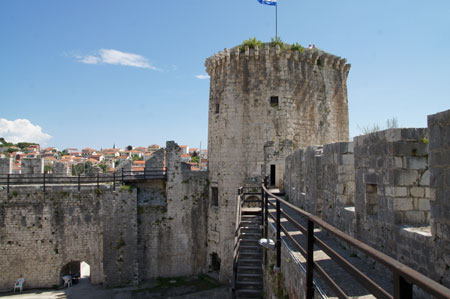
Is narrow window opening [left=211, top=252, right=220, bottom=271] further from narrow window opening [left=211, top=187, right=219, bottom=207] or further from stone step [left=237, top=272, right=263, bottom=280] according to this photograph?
stone step [left=237, top=272, right=263, bottom=280]

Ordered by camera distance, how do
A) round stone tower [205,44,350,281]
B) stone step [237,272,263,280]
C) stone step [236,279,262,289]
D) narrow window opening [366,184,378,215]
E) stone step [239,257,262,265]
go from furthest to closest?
round stone tower [205,44,350,281] → stone step [239,257,262,265] → stone step [237,272,263,280] → stone step [236,279,262,289] → narrow window opening [366,184,378,215]

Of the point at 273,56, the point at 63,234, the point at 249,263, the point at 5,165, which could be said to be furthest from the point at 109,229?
the point at 273,56

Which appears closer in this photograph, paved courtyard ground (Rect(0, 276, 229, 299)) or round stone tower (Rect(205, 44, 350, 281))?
paved courtyard ground (Rect(0, 276, 229, 299))

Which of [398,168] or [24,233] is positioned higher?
[398,168]

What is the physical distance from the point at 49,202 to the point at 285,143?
12.1m

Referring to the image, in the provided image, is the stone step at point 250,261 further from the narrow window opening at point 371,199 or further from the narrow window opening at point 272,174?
the narrow window opening at point 272,174

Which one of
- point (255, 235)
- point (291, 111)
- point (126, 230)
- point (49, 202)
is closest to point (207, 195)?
point (126, 230)

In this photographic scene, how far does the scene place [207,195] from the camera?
696 inches

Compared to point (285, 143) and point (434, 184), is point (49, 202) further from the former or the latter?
point (434, 184)

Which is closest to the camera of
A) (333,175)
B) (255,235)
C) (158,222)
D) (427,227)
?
(427,227)

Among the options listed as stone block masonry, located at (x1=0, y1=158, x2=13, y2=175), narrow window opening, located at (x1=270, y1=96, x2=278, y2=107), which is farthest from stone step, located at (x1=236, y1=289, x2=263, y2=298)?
stone block masonry, located at (x1=0, y1=158, x2=13, y2=175)

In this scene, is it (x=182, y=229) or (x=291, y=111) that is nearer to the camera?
(x=291, y=111)

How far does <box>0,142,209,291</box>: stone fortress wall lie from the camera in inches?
618

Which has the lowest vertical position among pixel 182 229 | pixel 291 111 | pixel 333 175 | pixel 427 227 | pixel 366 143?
pixel 182 229
